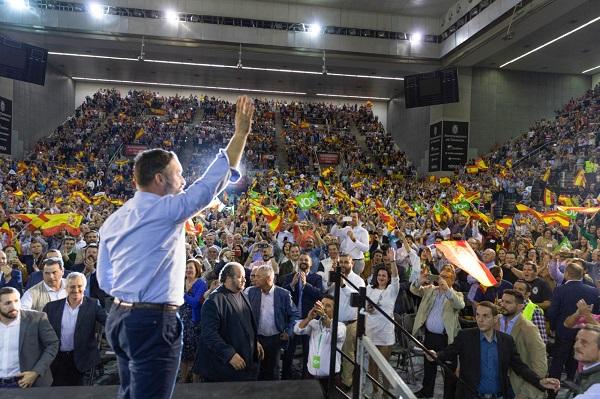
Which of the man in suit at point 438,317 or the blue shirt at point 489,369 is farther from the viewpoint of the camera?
the man in suit at point 438,317

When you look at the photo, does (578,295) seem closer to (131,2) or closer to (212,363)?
(212,363)

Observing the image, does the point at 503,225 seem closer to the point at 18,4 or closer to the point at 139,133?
the point at 139,133

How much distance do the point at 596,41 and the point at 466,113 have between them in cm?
613

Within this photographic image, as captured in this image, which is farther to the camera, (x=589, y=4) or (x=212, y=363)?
(x=589, y=4)

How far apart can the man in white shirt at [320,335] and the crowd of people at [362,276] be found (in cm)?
2

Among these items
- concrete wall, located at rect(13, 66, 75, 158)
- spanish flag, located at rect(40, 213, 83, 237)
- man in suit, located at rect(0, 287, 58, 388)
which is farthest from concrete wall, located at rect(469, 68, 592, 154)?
concrete wall, located at rect(13, 66, 75, 158)

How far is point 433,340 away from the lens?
17.0ft

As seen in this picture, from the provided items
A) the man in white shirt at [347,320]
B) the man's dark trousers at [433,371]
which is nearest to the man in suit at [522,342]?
the man's dark trousers at [433,371]

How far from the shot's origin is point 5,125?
19906mm

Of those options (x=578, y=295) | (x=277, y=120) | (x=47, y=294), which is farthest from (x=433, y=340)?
(x=277, y=120)

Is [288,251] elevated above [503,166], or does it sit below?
below

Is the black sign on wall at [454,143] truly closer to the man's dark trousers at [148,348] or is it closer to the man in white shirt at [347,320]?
the man in white shirt at [347,320]

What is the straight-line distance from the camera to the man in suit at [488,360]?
12.3 ft

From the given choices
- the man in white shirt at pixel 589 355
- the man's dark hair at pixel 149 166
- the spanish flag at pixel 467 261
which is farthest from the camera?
the spanish flag at pixel 467 261
